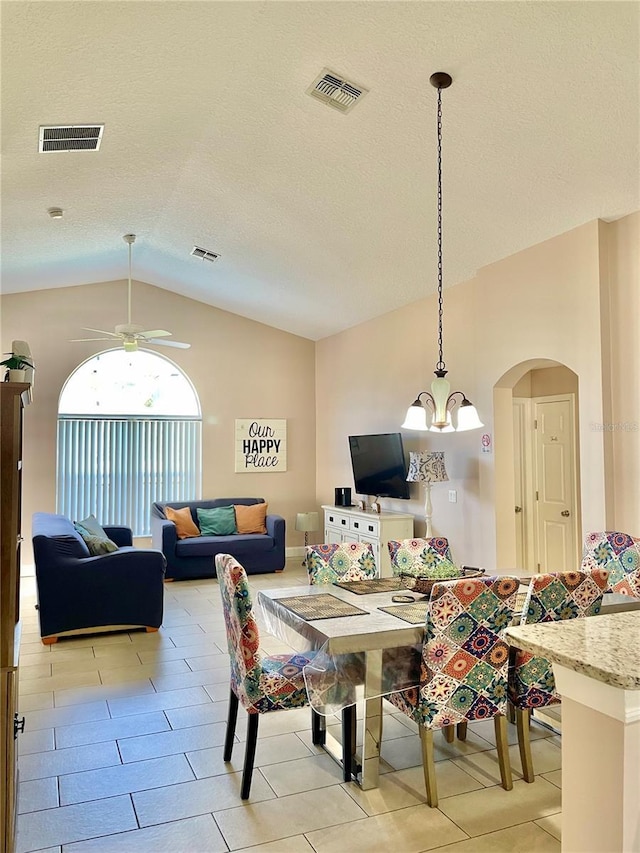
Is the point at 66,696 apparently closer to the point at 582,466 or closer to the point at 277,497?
the point at 582,466

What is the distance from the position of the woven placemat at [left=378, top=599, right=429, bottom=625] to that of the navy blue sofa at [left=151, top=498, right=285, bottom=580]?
4.73 meters

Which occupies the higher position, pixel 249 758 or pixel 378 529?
pixel 378 529

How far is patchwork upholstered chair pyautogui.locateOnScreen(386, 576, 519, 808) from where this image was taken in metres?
2.69

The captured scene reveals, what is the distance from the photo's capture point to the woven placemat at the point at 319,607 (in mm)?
2975

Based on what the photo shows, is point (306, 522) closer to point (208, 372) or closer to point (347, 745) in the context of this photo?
point (208, 372)

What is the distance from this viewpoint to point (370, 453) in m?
7.17

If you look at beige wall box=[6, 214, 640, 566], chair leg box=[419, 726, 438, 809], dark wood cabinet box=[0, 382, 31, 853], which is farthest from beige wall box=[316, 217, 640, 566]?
dark wood cabinet box=[0, 382, 31, 853]

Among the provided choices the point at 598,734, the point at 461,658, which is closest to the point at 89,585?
the point at 461,658

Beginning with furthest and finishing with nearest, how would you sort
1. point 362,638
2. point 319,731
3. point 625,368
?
point 625,368
point 319,731
point 362,638

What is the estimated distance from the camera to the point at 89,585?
16.6 ft

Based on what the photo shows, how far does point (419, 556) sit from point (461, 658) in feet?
4.36

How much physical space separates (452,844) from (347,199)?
4204mm

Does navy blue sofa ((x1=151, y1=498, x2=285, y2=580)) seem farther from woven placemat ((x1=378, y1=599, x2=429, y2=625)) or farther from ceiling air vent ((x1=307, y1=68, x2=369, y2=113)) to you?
ceiling air vent ((x1=307, y1=68, x2=369, y2=113))

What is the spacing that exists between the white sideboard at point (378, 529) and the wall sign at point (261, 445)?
1.78 m
